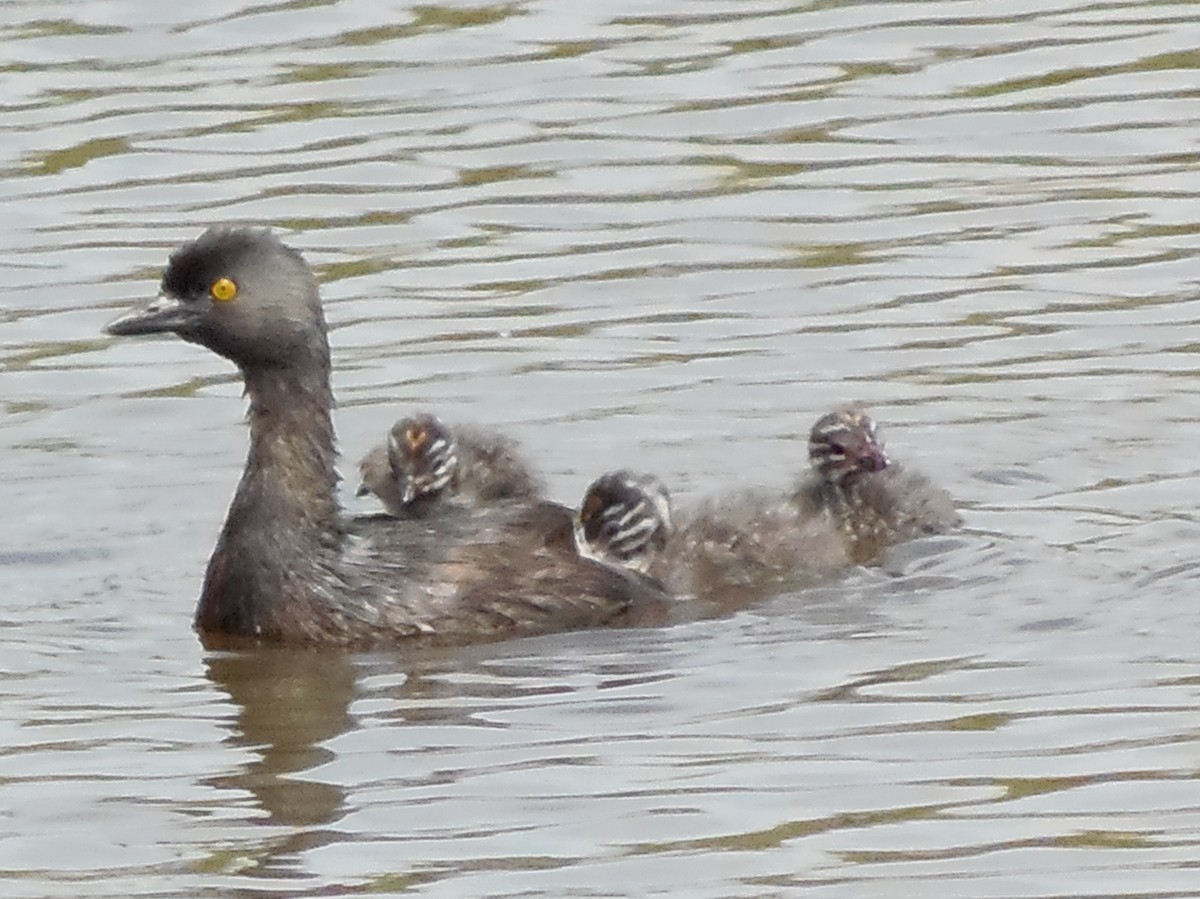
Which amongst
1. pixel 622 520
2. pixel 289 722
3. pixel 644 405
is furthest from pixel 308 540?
pixel 644 405

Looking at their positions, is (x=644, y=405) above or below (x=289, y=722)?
above

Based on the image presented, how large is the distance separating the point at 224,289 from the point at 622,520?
143 centimetres

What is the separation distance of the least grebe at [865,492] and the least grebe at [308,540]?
0.88 meters

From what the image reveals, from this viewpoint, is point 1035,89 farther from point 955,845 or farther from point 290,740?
point 955,845

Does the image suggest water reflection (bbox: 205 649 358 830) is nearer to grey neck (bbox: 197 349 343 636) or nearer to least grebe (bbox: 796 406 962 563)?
grey neck (bbox: 197 349 343 636)

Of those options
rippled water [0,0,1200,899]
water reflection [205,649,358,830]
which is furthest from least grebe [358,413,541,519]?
water reflection [205,649,358,830]

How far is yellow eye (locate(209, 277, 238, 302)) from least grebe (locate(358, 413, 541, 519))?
92 centimetres

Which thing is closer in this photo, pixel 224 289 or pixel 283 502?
pixel 224 289

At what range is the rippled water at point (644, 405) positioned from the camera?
8422 millimetres

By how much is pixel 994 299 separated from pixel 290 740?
4634 millimetres

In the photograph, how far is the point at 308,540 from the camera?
438 inches

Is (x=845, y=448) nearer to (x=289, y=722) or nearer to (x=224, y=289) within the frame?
(x=224, y=289)

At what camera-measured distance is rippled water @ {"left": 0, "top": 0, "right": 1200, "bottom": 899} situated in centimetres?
842

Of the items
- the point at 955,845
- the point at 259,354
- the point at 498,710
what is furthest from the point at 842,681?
the point at 259,354
